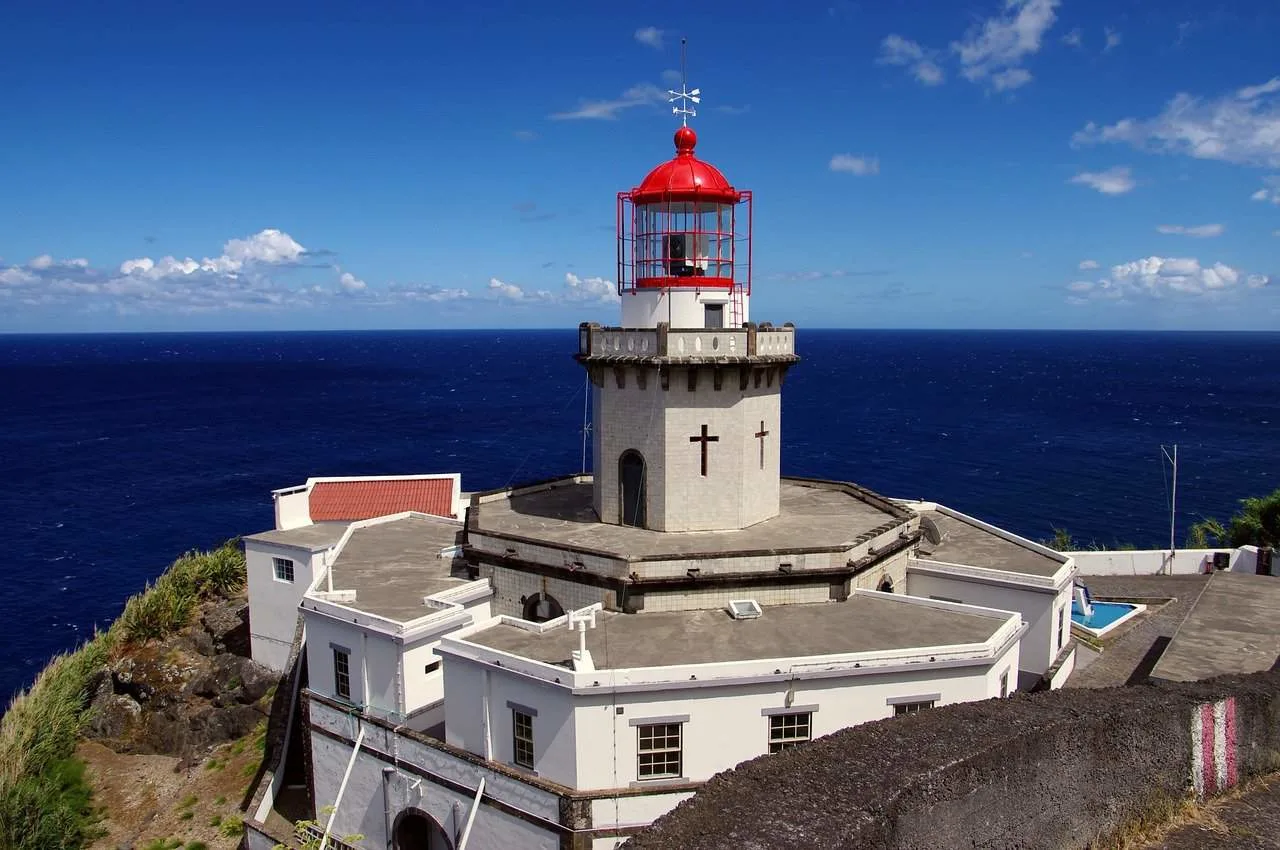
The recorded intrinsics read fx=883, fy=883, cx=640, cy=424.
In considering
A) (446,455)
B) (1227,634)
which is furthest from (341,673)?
(446,455)

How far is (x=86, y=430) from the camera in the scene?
118 meters

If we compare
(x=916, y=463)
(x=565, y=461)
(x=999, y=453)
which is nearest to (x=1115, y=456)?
(x=999, y=453)

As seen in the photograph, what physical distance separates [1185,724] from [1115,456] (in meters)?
99.3

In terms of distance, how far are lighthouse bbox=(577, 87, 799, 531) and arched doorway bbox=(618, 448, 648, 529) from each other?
32 millimetres

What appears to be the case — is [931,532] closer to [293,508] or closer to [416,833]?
[416,833]

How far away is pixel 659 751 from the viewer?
1705cm

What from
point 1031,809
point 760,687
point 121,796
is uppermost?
point 1031,809

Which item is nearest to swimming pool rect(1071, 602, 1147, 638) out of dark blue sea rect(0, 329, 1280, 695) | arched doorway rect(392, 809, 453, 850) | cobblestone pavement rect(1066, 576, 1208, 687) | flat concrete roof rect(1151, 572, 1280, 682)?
cobblestone pavement rect(1066, 576, 1208, 687)

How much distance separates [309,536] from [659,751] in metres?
20.1

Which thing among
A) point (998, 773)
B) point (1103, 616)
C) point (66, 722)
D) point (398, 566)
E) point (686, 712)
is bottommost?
point (66, 722)

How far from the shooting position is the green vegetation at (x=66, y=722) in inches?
1016

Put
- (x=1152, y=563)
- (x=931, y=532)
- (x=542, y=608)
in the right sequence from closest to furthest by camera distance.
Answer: (x=542, y=608)
(x=931, y=532)
(x=1152, y=563)

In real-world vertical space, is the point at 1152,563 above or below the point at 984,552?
below

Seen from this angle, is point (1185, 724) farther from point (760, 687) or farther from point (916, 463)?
Answer: point (916, 463)
